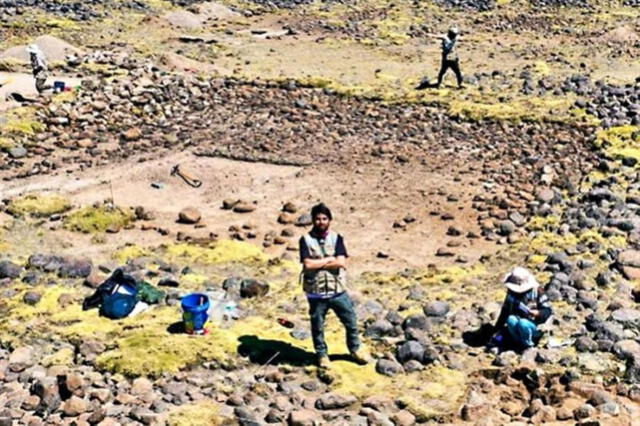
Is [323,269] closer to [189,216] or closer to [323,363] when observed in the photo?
[323,363]

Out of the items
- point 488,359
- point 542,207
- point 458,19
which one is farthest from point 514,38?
point 488,359

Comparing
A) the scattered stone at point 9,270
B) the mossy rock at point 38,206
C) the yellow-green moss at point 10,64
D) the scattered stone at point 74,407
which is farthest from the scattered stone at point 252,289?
the yellow-green moss at point 10,64

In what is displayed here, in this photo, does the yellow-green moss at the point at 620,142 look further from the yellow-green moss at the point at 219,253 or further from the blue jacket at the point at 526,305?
the blue jacket at the point at 526,305

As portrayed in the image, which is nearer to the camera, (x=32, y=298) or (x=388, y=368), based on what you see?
(x=388, y=368)

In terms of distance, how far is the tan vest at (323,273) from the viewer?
378 inches

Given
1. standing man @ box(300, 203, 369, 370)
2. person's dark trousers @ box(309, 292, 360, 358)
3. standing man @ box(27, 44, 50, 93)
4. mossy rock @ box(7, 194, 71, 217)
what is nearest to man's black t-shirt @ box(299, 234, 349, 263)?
standing man @ box(300, 203, 369, 370)

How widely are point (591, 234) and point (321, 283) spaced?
652 cm

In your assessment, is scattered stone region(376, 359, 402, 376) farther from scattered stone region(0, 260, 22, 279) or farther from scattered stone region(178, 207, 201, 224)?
scattered stone region(178, 207, 201, 224)

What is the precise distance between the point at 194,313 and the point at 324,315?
1819mm

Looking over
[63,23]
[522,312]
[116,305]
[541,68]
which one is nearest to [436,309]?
[522,312]

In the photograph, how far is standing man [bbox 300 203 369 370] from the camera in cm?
955

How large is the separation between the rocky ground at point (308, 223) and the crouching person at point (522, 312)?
A: 0.21 meters

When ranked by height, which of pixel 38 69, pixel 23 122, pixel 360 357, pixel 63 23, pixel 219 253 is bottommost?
pixel 63 23

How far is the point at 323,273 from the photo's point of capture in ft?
31.5
